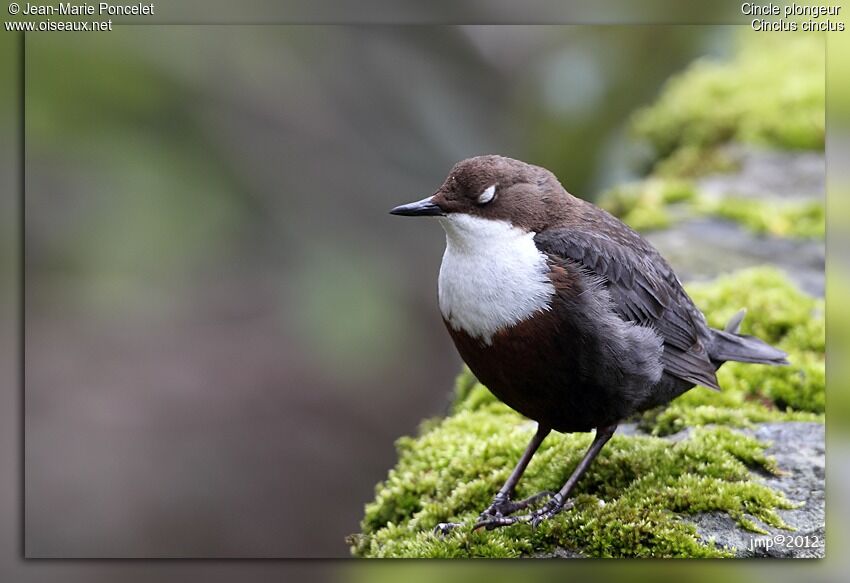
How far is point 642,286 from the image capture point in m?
3.28

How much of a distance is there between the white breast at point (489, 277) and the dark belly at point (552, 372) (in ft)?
0.16

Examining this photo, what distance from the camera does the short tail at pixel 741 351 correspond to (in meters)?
3.50

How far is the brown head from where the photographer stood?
10.4 ft

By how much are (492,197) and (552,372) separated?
2.04 ft

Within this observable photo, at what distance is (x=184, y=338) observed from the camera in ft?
15.9

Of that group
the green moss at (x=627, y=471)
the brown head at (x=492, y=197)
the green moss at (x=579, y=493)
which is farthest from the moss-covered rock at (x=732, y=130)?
the brown head at (x=492, y=197)

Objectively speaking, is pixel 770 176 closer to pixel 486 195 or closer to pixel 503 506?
pixel 486 195

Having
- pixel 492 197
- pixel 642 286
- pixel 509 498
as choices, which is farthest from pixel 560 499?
pixel 492 197

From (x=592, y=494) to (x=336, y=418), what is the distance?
6.89ft

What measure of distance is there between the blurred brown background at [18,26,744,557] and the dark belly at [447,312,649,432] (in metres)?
1.28

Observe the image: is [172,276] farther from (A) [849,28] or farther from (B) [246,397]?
(A) [849,28]

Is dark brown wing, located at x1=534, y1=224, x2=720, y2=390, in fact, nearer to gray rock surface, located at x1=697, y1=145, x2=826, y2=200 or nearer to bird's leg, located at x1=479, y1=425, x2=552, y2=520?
bird's leg, located at x1=479, y1=425, x2=552, y2=520

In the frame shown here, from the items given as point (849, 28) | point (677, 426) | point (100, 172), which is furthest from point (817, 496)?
point (100, 172)

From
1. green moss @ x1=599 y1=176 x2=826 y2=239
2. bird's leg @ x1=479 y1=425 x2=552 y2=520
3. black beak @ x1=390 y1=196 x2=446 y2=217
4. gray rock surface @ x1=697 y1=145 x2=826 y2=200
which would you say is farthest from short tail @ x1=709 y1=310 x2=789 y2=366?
gray rock surface @ x1=697 y1=145 x2=826 y2=200
